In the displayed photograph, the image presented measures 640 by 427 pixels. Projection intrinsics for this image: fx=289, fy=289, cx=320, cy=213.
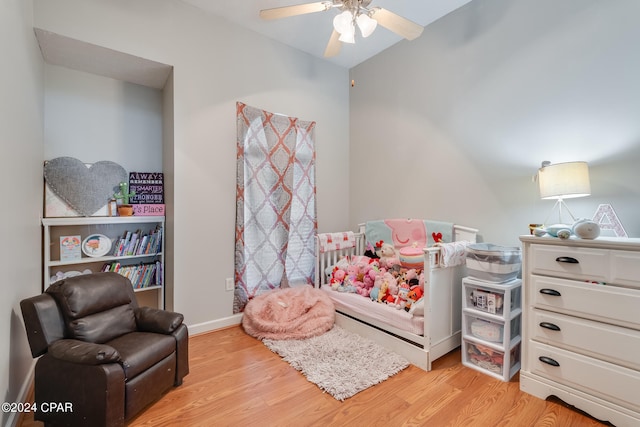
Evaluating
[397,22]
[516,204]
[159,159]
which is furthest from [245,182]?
[516,204]

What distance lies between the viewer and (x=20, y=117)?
1.75 m

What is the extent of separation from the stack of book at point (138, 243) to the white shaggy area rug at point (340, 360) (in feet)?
4.58

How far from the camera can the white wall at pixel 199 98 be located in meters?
2.38

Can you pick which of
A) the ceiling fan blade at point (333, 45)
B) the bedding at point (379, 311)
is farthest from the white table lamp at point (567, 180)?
the ceiling fan blade at point (333, 45)

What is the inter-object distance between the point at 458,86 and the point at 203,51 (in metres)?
2.44

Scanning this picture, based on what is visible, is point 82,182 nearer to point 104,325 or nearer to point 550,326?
point 104,325

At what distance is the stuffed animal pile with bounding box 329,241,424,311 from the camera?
94.1 inches

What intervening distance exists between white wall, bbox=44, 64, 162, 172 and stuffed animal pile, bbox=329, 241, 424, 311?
2245mm

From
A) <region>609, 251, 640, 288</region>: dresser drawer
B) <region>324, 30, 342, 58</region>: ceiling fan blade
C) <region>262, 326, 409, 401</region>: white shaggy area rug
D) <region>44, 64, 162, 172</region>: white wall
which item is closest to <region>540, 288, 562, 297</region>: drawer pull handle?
<region>609, 251, 640, 288</region>: dresser drawer

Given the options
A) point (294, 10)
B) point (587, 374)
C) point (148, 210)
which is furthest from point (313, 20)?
point (587, 374)

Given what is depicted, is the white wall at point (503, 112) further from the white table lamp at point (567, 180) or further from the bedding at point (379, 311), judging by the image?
the bedding at point (379, 311)

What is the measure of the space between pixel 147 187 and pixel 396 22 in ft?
8.61

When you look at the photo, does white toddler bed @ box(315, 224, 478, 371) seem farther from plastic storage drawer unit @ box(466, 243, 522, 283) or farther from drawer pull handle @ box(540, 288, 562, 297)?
drawer pull handle @ box(540, 288, 562, 297)

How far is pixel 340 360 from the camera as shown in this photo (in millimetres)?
2166
